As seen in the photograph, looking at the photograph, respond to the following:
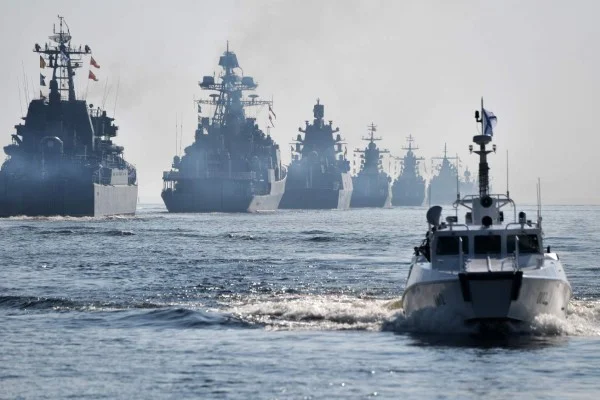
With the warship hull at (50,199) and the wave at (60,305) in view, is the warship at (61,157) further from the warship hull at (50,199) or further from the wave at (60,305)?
the wave at (60,305)

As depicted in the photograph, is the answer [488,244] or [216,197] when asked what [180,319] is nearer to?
[488,244]

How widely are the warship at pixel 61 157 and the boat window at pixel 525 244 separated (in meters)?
106

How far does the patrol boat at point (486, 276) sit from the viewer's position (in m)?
30.0

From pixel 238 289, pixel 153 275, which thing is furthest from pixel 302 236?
pixel 238 289

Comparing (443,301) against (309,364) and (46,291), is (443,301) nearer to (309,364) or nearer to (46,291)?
(309,364)

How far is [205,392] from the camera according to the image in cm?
2502

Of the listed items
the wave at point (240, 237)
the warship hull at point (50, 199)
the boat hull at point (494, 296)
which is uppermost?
the warship hull at point (50, 199)

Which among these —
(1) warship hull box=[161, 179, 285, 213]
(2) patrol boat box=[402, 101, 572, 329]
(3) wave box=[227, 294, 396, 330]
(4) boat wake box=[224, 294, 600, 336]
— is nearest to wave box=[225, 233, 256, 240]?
(4) boat wake box=[224, 294, 600, 336]

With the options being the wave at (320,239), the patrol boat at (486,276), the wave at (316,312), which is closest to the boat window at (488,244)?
the patrol boat at (486,276)

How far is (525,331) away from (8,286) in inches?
1010

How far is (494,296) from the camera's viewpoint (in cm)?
3005

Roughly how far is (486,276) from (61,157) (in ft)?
397

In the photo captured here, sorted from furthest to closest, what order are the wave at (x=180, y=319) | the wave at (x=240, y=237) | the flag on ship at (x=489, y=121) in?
the wave at (x=240, y=237) → the flag on ship at (x=489, y=121) → the wave at (x=180, y=319)

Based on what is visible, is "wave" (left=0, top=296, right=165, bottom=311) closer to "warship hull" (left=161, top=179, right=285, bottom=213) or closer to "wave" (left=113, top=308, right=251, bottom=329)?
"wave" (left=113, top=308, right=251, bottom=329)
